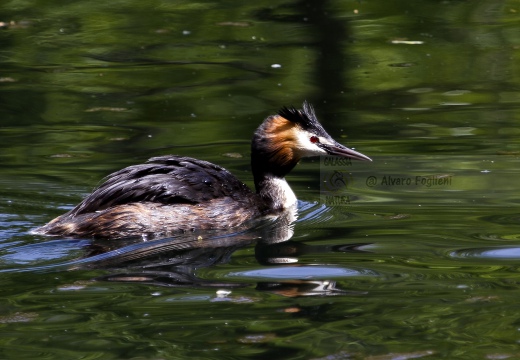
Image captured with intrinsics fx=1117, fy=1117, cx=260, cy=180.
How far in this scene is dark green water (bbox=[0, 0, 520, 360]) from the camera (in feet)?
16.9

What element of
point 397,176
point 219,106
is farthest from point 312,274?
point 219,106

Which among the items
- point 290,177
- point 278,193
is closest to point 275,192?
point 278,193

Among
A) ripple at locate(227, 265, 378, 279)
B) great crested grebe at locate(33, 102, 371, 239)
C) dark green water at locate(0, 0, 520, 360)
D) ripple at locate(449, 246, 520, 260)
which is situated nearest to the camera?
dark green water at locate(0, 0, 520, 360)

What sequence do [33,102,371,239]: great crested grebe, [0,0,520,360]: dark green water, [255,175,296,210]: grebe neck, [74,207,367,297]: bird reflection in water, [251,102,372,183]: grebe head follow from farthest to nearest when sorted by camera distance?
[251,102,372,183]: grebe head
[255,175,296,210]: grebe neck
[33,102,371,239]: great crested grebe
[74,207,367,297]: bird reflection in water
[0,0,520,360]: dark green water

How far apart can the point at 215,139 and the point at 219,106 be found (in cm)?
129

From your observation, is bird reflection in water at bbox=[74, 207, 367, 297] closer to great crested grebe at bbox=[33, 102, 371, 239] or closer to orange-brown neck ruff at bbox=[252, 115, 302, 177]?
great crested grebe at bbox=[33, 102, 371, 239]

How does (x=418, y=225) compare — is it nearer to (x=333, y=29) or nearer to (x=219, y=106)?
(x=219, y=106)

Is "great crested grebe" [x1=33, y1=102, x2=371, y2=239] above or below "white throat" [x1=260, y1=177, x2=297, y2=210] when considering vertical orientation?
above

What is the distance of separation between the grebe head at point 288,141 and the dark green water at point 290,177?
0.36 metres

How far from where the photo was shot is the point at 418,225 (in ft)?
23.9

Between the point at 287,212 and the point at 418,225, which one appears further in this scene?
the point at 287,212

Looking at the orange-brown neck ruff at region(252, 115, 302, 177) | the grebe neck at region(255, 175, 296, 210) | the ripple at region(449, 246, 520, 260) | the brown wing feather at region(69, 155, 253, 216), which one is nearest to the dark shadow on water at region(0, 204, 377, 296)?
the brown wing feather at region(69, 155, 253, 216)

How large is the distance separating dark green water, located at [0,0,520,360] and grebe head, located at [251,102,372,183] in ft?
1.17


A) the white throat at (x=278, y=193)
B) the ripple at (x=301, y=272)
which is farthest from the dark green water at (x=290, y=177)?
the white throat at (x=278, y=193)
